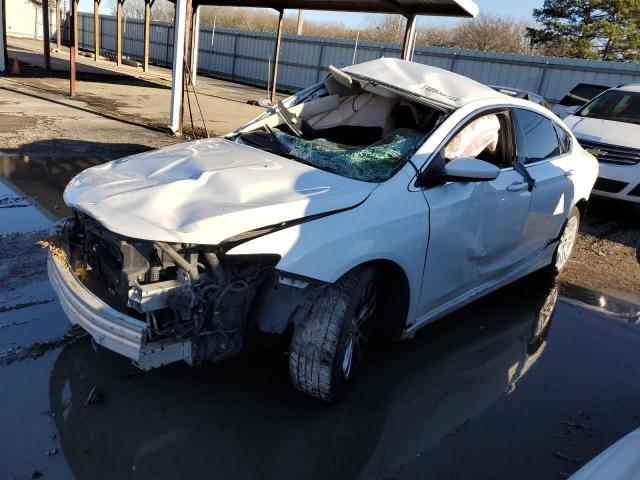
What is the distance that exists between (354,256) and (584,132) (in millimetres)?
7054

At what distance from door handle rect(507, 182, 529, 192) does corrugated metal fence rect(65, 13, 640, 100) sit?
1754 cm

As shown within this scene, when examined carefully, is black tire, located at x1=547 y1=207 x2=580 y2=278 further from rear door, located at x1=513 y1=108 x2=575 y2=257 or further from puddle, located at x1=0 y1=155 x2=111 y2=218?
puddle, located at x1=0 y1=155 x2=111 y2=218

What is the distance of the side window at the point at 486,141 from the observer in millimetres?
3652

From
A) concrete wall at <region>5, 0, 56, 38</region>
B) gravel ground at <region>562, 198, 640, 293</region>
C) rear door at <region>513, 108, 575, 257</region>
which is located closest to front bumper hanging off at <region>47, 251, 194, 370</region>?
rear door at <region>513, 108, 575, 257</region>

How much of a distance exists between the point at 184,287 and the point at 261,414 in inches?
33.3

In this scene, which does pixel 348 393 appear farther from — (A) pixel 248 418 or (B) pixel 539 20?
(B) pixel 539 20

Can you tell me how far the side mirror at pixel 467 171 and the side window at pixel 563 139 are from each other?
1.93 metres

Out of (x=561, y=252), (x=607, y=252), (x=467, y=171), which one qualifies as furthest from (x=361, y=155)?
(x=607, y=252)

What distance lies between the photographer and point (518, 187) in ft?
13.0

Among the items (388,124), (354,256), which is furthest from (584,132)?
(354,256)

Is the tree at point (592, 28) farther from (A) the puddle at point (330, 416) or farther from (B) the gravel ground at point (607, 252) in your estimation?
(A) the puddle at point (330, 416)

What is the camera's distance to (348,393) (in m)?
3.17

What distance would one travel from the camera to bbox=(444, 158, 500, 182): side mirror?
3.24 m

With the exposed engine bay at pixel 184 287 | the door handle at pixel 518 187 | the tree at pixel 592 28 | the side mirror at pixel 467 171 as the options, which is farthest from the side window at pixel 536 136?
the tree at pixel 592 28
